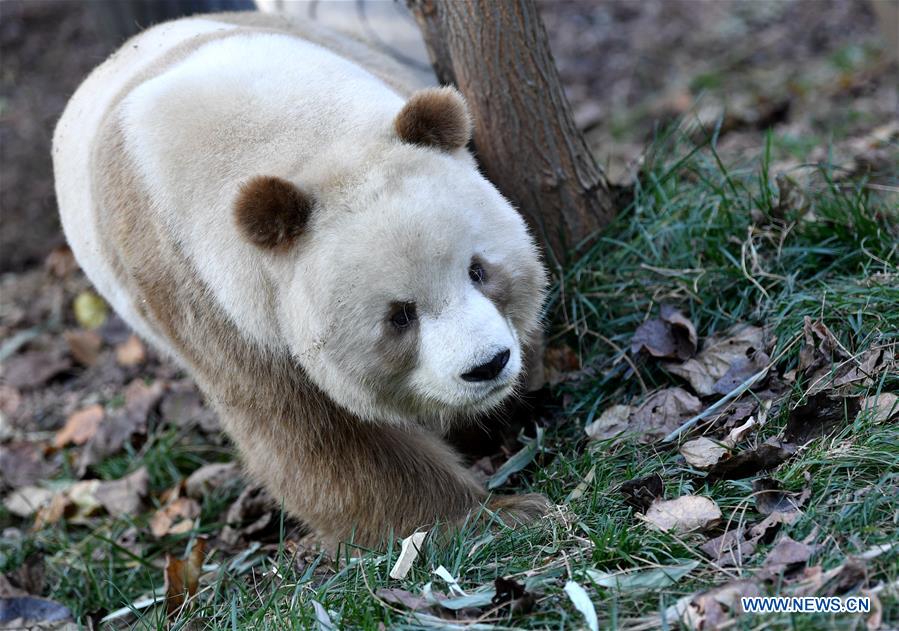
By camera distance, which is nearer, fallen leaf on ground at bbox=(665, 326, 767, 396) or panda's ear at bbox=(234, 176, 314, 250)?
panda's ear at bbox=(234, 176, 314, 250)

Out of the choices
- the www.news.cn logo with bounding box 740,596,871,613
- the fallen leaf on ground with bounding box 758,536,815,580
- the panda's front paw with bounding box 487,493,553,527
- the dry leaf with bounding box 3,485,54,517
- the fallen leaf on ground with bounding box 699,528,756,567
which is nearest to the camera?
the www.news.cn logo with bounding box 740,596,871,613

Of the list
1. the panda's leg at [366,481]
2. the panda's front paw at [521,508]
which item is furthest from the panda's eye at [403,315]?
the panda's front paw at [521,508]

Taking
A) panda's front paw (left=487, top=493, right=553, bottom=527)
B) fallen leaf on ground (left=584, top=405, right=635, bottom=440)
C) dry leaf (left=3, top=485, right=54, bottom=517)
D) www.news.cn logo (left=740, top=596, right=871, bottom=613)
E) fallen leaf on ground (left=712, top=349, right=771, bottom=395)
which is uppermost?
www.news.cn logo (left=740, top=596, right=871, bottom=613)

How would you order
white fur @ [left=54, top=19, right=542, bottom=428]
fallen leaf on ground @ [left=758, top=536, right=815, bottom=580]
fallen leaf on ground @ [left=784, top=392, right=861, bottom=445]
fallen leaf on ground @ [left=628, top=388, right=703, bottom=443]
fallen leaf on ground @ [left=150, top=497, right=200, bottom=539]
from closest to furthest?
fallen leaf on ground @ [left=758, top=536, right=815, bottom=580]
white fur @ [left=54, top=19, right=542, bottom=428]
fallen leaf on ground @ [left=784, top=392, right=861, bottom=445]
fallen leaf on ground @ [left=628, top=388, right=703, bottom=443]
fallen leaf on ground @ [left=150, top=497, right=200, bottom=539]

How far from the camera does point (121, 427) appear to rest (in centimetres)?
536

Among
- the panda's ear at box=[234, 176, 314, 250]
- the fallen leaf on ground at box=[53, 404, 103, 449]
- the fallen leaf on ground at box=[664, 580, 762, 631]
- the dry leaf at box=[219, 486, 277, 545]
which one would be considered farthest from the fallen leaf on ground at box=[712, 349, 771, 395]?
the fallen leaf on ground at box=[53, 404, 103, 449]

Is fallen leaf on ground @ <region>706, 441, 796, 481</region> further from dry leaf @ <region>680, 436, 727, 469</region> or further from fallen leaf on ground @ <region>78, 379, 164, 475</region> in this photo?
fallen leaf on ground @ <region>78, 379, 164, 475</region>

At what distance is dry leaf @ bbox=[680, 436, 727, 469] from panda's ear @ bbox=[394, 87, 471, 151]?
4.49ft

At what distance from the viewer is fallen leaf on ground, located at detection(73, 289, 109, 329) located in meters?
6.86

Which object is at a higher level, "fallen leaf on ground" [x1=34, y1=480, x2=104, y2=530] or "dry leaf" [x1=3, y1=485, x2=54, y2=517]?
"fallen leaf on ground" [x1=34, y1=480, x2=104, y2=530]

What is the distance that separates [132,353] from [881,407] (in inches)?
186

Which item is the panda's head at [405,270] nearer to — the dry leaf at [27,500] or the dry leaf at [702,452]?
the dry leaf at [702,452]

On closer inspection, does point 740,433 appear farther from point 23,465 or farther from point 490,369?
point 23,465

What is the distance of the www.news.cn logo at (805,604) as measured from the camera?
2389 mm
